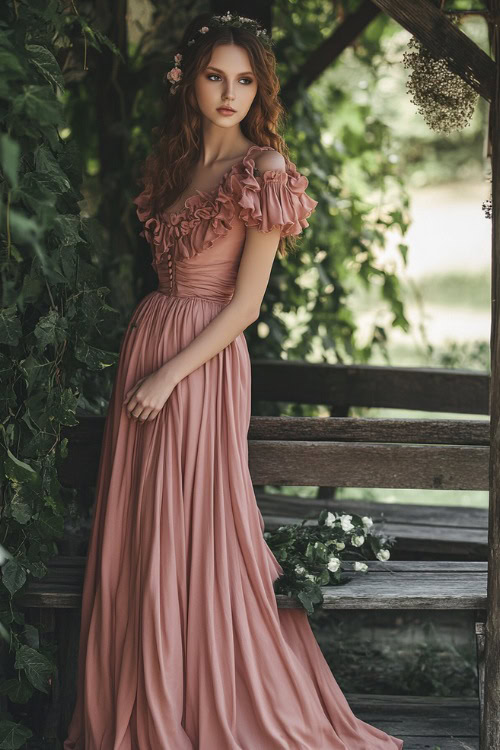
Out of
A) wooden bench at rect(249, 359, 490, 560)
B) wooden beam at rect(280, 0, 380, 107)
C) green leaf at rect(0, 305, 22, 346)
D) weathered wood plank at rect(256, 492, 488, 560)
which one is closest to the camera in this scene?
green leaf at rect(0, 305, 22, 346)

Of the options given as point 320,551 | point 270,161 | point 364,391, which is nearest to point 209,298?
point 270,161

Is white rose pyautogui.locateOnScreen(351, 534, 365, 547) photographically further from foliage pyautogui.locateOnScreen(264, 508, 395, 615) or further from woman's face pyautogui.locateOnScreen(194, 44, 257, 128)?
woman's face pyautogui.locateOnScreen(194, 44, 257, 128)

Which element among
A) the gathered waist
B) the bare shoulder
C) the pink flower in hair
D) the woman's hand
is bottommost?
the woman's hand

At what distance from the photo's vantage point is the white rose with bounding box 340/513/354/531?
3350 millimetres

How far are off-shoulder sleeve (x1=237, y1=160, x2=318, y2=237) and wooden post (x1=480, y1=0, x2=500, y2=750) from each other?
0.57 meters

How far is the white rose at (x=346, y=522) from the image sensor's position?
11.0 feet

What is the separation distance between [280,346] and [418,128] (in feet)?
46.5

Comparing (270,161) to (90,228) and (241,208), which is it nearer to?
(241,208)

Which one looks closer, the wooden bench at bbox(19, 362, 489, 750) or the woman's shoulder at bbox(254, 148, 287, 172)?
the woman's shoulder at bbox(254, 148, 287, 172)

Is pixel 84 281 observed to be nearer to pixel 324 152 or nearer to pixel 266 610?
pixel 266 610

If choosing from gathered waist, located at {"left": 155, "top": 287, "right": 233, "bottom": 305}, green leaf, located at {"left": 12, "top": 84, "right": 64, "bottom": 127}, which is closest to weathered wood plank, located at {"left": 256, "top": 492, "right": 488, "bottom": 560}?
gathered waist, located at {"left": 155, "top": 287, "right": 233, "bottom": 305}

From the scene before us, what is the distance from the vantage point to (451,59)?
282 centimetres

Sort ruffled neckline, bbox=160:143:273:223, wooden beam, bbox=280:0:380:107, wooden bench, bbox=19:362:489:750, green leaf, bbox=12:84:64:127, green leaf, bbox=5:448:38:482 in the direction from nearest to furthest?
green leaf, bbox=12:84:64:127 < green leaf, bbox=5:448:38:482 < ruffled neckline, bbox=160:143:273:223 < wooden bench, bbox=19:362:489:750 < wooden beam, bbox=280:0:380:107

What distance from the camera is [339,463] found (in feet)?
10.4
